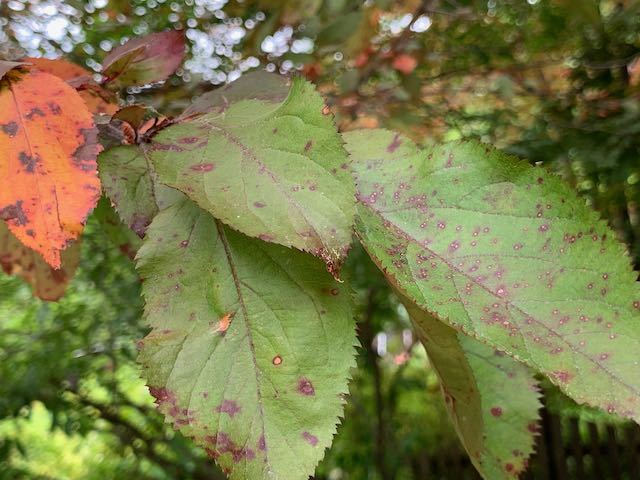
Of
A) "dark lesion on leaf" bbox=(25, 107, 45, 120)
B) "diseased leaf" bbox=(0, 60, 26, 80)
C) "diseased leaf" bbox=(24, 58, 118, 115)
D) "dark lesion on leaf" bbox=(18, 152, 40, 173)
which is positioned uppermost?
"diseased leaf" bbox=(24, 58, 118, 115)

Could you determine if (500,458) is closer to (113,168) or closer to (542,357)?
(542,357)

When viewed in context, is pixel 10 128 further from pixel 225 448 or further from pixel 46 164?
pixel 225 448

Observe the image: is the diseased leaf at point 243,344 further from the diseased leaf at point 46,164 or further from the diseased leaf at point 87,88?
the diseased leaf at point 87,88

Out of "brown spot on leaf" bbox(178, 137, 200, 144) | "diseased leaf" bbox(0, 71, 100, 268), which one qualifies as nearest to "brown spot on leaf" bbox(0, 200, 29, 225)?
"diseased leaf" bbox(0, 71, 100, 268)

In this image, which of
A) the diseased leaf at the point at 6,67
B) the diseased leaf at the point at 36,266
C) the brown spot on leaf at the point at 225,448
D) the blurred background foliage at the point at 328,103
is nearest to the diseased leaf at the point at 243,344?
the brown spot on leaf at the point at 225,448

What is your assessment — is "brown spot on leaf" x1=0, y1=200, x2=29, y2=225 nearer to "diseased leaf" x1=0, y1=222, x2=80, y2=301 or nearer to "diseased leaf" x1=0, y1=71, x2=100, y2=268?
"diseased leaf" x1=0, y1=71, x2=100, y2=268

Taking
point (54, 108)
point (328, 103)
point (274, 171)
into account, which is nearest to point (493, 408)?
point (274, 171)

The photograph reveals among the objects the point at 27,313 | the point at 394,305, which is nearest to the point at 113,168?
the point at 27,313
